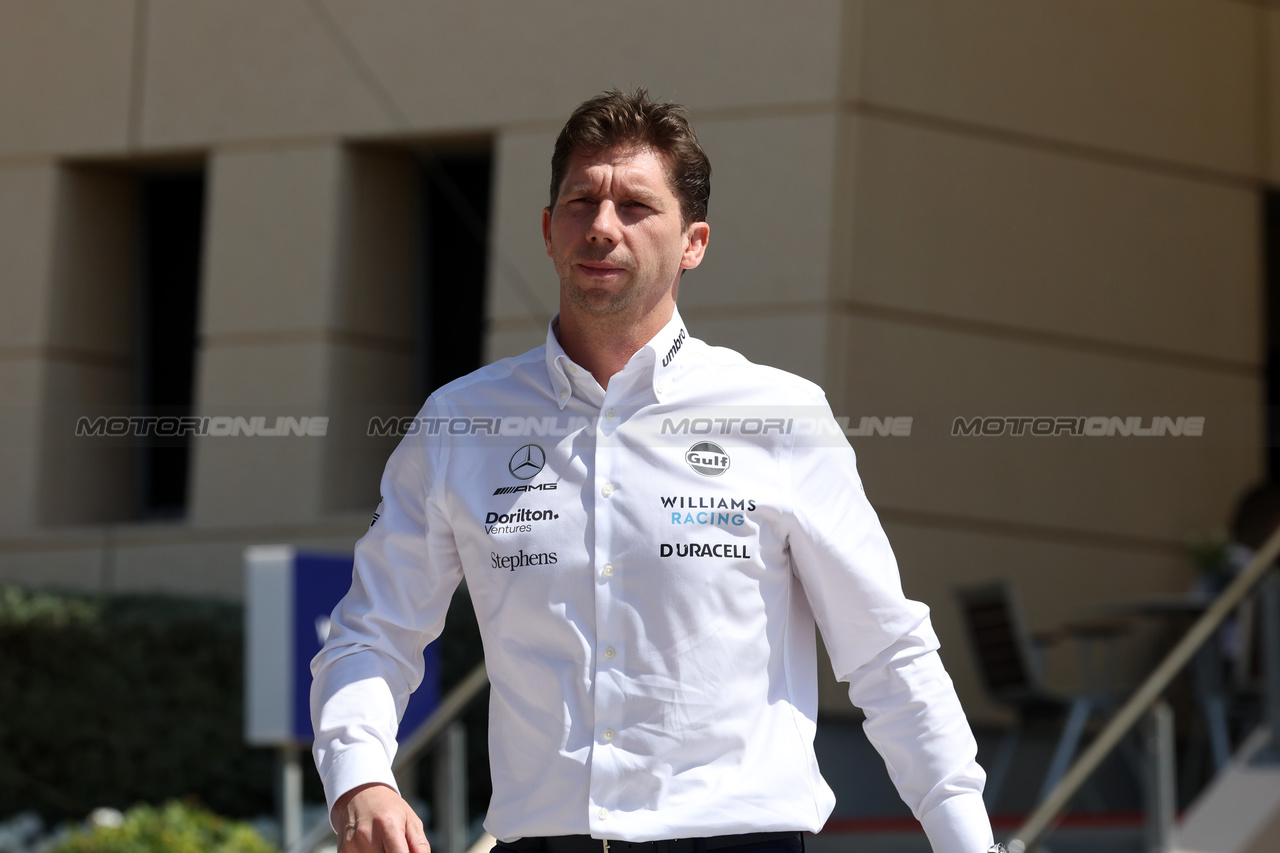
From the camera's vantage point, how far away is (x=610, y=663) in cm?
226

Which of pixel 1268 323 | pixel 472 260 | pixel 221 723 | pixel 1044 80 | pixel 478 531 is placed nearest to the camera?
pixel 478 531

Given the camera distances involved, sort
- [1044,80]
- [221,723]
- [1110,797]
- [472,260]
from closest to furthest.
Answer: [1110,797] → [221,723] → [1044,80] → [472,260]

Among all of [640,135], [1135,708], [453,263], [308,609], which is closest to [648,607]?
[640,135]

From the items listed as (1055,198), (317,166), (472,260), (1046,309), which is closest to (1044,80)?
(1055,198)

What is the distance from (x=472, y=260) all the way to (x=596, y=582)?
721 cm

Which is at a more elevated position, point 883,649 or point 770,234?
point 770,234

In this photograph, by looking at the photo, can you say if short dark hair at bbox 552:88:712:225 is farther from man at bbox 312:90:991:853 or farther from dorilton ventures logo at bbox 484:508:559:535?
dorilton ventures logo at bbox 484:508:559:535

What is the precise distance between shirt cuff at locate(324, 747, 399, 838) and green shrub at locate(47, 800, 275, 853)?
165 inches

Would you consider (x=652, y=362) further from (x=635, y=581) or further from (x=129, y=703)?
(x=129, y=703)

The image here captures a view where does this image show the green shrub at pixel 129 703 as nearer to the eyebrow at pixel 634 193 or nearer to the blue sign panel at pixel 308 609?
the blue sign panel at pixel 308 609

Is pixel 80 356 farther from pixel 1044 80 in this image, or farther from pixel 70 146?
pixel 1044 80

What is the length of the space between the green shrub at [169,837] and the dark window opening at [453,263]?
11.6 feet

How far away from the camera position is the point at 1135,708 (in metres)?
5.64

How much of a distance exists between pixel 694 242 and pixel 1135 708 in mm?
3770
